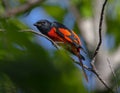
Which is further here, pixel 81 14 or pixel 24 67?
pixel 81 14

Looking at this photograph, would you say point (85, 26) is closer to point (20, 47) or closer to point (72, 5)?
point (72, 5)

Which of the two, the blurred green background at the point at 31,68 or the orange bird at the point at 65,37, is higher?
the blurred green background at the point at 31,68

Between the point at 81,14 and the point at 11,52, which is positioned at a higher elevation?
the point at 11,52

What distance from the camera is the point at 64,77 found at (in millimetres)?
699

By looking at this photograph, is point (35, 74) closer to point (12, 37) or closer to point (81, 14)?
point (12, 37)

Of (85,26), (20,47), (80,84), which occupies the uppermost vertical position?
(20,47)

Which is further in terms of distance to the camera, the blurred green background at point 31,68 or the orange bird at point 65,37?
the orange bird at point 65,37

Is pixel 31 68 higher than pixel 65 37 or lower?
higher

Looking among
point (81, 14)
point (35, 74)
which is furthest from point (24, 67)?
point (81, 14)

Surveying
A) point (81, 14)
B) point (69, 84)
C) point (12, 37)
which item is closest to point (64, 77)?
point (69, 84)

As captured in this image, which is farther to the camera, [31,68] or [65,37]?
[65,37]

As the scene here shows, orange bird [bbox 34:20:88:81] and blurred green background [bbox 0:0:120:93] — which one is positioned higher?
blurred green background [bbox 0:0:120:93]

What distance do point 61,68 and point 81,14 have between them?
320 inches

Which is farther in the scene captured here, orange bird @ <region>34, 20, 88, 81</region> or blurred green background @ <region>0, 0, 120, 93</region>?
orange bird @ <region>34, 20, 88, 81</region>
